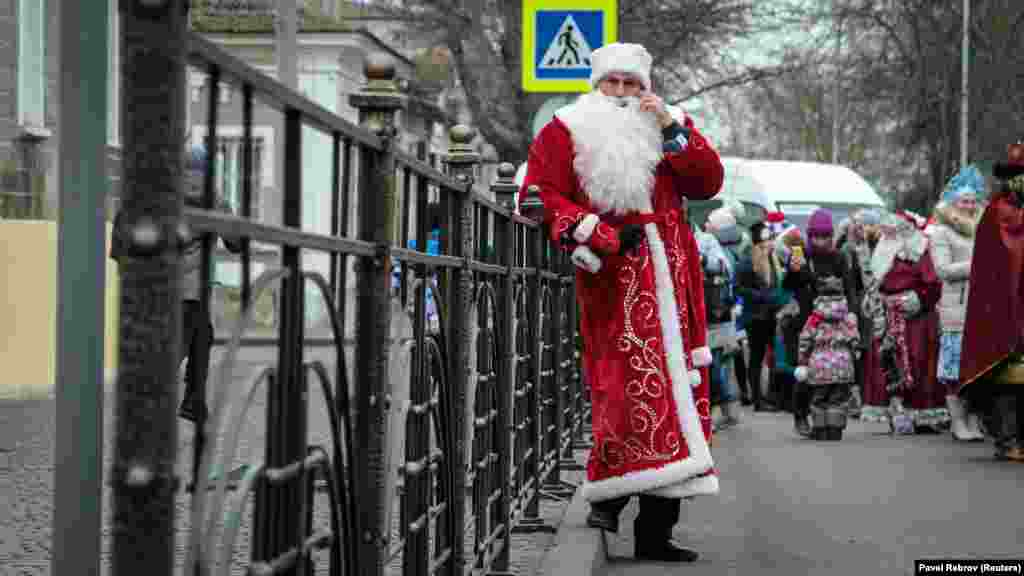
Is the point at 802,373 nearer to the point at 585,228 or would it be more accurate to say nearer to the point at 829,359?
the point at 829,359

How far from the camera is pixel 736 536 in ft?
27.8

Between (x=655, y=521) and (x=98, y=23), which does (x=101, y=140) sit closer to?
(x=98, y=23)

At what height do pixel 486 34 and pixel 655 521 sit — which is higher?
pixel 486 34

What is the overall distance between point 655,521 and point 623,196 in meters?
1.17

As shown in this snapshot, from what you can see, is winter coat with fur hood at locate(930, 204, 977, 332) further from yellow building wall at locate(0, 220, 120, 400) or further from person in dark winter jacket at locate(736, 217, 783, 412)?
yellow building wall at locate(0, 220, 120, 400)

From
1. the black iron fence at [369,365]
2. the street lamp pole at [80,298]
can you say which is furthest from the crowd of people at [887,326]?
the street lamp pole at [80,298]

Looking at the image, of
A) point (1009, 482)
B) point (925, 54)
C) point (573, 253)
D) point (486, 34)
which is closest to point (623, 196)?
point (573, 253)

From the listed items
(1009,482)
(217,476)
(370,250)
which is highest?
(370,250)

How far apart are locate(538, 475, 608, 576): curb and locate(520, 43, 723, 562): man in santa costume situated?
0.10 m

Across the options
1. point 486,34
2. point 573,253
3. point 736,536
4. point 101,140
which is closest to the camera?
point 101,140

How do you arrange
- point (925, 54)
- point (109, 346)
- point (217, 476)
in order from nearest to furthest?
point (217, 476), point (109, 346), point (925, 54)

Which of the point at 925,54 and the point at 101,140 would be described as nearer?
the point at 101,140

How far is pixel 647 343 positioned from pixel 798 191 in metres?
21.0

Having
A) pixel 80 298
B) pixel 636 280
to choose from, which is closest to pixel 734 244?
pixel 636 280
